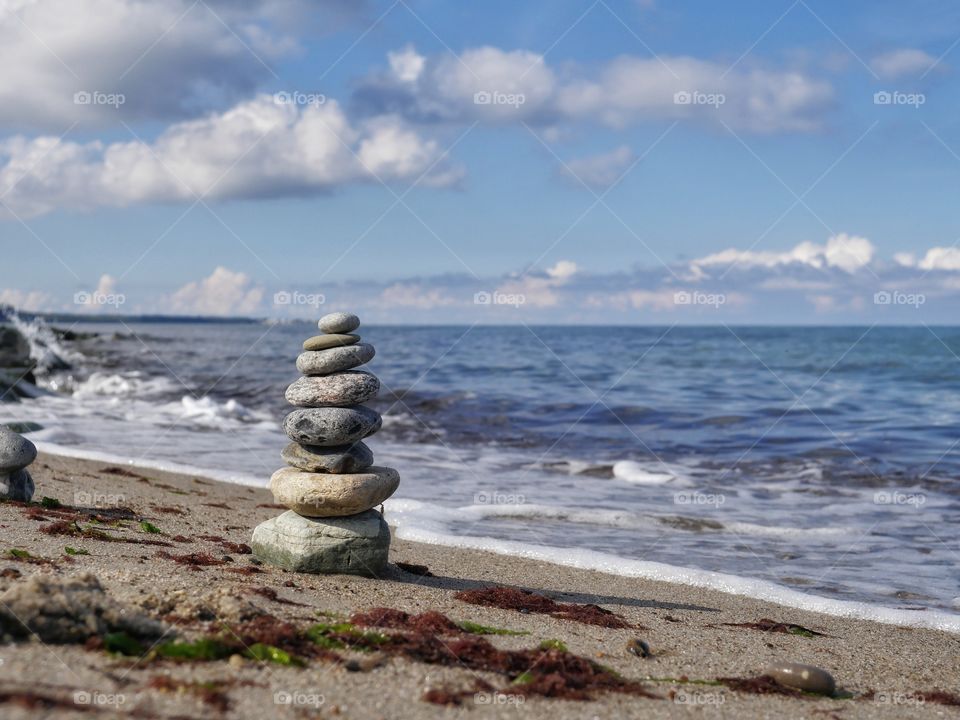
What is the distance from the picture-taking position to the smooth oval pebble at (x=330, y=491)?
9617mm

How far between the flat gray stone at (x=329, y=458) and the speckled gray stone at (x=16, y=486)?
400cm

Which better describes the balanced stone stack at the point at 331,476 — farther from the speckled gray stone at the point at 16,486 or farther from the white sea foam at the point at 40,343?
the white sea foam at the point at 40,343

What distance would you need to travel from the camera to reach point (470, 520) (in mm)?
14797

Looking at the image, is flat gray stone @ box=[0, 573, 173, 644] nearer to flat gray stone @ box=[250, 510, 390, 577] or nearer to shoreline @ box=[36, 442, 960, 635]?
flat gray stone @ box=[250, 510, 390, 577]

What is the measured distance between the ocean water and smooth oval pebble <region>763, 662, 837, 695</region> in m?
3.78

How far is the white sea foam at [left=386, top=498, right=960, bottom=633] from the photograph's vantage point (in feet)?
34.5

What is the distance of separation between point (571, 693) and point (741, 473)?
49.8ft

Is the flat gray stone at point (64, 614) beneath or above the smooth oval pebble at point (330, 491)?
beneath

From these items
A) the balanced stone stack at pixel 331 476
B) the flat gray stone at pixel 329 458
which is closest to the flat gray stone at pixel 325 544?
the balanced stone stack at pixel 331 476

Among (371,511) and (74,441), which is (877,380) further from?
(371,511)

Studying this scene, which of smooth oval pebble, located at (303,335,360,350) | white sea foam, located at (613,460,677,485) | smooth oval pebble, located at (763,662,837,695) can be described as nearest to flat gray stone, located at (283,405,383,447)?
smooth oval pebble, located at (303,335,360,350)

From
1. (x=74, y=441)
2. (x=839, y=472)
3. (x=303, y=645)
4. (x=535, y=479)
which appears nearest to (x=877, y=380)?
(x=839, y=472)

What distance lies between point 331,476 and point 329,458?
0.21 meters

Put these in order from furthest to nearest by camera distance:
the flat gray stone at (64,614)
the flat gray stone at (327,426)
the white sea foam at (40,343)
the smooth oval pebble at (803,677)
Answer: the white sea foam at (40,343) → the flat gray stone at (327,426) → the smooth oval pebble at (803,677) → the flat gray stone at (64,614)
